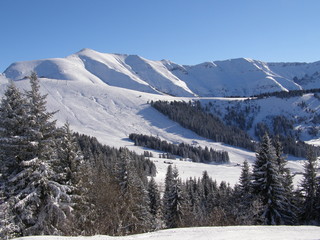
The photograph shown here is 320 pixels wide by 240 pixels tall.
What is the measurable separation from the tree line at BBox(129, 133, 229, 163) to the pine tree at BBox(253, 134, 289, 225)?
11886cm

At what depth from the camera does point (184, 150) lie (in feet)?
498

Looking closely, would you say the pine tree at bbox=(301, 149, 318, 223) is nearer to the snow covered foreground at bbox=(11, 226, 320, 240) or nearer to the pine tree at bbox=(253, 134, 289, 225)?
the pine tree at bbox=(253, 134, 289, 225)

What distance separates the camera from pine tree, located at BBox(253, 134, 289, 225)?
24.6 meters

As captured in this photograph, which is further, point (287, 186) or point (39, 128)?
point (287, 186)

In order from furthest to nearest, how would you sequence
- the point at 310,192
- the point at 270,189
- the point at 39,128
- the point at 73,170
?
1. the point at 310,192
2. the point at 270,189
3. the point at 73,170
4. the point at 39,128

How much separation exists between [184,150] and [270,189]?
→ 128 meters

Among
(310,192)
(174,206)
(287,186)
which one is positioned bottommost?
(174,206)

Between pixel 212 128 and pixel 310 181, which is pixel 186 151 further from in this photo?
pixel 310 181

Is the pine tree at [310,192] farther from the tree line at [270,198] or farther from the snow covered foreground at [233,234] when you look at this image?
the snow covered foreground at [233,234]

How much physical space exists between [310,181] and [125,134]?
152 meters

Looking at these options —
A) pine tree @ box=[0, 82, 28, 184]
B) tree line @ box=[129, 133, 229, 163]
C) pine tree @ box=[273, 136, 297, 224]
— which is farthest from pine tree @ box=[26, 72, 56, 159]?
tree line @ box=[129, 133, 229, 163]

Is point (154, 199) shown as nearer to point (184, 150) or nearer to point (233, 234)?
point (233, 234)

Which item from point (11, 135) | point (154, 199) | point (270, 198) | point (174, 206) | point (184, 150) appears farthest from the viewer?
point (184, 150)

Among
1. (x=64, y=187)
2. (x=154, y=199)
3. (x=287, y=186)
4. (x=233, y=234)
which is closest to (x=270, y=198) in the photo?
(x=287, y=186)
